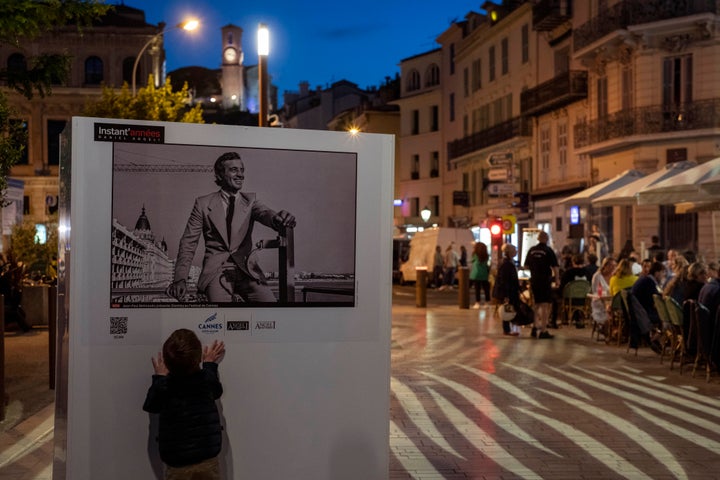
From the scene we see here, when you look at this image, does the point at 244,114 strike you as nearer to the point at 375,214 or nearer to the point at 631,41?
the point at 631,41

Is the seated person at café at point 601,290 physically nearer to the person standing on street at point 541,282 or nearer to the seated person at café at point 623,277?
the seated person at café at point 623,277

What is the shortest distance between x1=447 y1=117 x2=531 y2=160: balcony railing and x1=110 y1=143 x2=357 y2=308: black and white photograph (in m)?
42.1

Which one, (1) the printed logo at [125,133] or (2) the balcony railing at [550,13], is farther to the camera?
(2) the balcony railing at [550,13]

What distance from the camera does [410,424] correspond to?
9172mm

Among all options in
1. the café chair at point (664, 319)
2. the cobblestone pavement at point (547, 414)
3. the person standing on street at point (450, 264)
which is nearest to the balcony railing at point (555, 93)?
the person standing on street at point (450, 264)

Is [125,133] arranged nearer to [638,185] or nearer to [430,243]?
[638,185]

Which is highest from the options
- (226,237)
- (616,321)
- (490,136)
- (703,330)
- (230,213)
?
(490,136)

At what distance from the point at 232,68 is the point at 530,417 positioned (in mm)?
116671

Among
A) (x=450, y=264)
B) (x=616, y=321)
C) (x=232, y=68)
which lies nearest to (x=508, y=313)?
(x=616, y=321)

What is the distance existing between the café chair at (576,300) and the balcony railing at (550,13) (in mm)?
23185

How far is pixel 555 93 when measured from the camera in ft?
135

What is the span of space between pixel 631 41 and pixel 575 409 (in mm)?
26165

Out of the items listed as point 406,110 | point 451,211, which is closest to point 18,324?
point 451,211

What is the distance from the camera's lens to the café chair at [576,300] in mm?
19484
